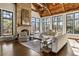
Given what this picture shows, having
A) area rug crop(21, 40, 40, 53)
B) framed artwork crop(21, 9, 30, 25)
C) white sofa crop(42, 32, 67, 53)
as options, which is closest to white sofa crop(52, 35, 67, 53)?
white sofa crop(42, 32, 67, 53)

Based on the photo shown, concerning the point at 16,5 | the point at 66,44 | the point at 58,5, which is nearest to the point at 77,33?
the point at 66,44

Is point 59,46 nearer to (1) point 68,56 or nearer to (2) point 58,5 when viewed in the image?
(1) point 68,56

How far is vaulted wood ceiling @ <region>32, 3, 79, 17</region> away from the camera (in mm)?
2607

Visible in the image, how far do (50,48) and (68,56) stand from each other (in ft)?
1.49

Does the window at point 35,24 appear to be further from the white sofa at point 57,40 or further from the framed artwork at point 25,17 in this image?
the white sofa at point 57,40

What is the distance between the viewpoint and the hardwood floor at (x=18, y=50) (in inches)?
100

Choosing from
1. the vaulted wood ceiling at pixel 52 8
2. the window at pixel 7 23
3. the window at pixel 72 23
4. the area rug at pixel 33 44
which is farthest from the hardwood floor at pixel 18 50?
the vaulted wood ceiling at pixel 52 8

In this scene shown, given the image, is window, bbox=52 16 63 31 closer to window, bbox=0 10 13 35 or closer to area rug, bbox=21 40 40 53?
area rug, bbox=21 40 40 53

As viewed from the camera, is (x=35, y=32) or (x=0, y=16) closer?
(x=0, y=16)

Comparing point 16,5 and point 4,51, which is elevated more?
point 16,5

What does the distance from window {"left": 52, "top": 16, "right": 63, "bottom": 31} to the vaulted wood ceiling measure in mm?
142

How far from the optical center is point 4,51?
2547 millimetres

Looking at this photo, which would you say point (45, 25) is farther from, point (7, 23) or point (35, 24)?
point (7, 23)

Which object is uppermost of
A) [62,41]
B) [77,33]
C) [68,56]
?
[77,33]
